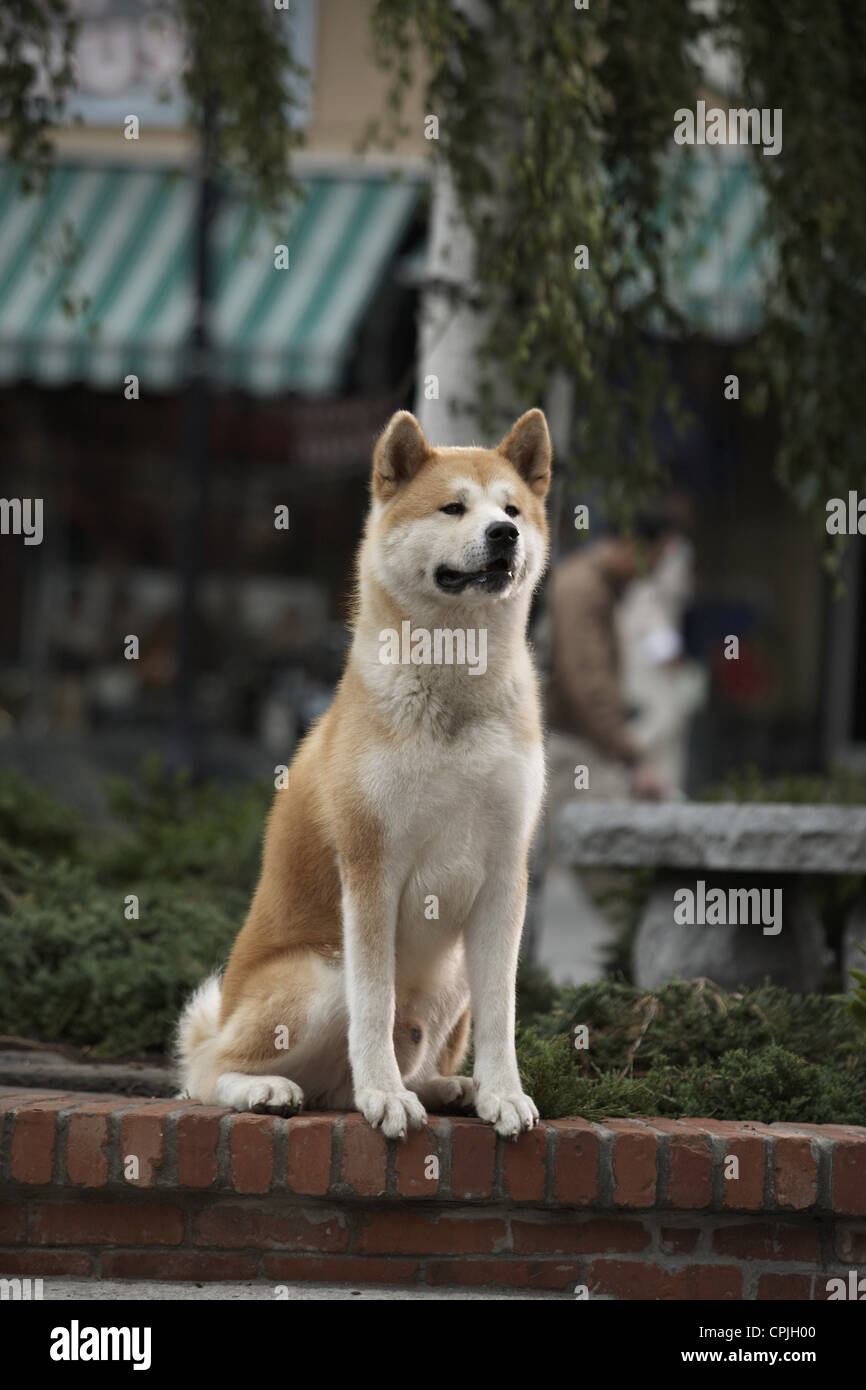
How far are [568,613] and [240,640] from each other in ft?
21.1

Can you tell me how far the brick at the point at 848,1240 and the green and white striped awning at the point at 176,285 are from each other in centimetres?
1016

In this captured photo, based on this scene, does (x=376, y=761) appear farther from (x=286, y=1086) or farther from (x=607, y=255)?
(x=607, y=255)

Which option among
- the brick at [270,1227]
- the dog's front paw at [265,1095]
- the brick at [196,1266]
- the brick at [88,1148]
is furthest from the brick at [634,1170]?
the brick at [88,1148]

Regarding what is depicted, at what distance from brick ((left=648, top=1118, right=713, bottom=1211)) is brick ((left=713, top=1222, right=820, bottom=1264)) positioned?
→ 0.13 meters

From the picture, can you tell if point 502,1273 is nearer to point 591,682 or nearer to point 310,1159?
point 310,1159

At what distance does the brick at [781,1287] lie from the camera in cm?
360

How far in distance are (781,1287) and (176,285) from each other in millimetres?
11381

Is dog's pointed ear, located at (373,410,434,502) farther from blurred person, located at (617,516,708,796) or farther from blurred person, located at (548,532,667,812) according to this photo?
blurred person, located at (617,516,708,796)

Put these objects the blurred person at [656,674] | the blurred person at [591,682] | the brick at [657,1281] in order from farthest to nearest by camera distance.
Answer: the blurred person at [656,674], the blurred person at [591,682], the brick at [657,1281]

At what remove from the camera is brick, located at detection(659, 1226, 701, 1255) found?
3592 millimetres

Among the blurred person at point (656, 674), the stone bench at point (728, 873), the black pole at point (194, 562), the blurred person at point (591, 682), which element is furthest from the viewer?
the blurred person at point (656, 674)

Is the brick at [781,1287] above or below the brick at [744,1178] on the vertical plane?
below

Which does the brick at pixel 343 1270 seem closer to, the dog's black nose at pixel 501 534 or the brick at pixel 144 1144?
the brick at pixel 144 1144
